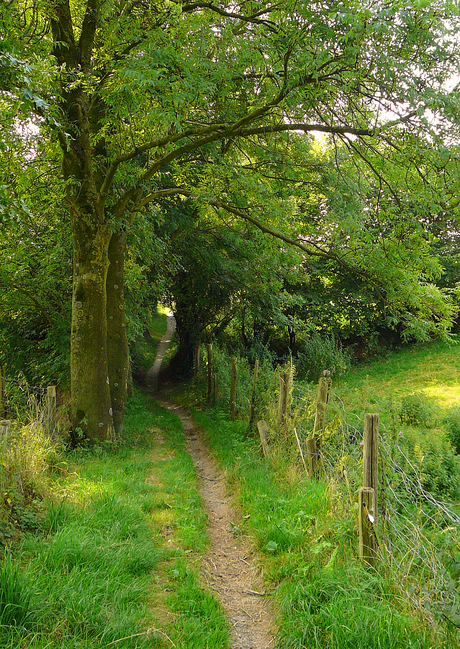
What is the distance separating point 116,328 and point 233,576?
20.2 feet

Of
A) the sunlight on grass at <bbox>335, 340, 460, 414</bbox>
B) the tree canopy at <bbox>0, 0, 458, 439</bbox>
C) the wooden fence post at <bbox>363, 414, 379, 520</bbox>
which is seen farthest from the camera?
the sunlight on grass at <bbox>335, 340, 460, 414</bbox>

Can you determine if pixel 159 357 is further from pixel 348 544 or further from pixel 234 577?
pixel 348 544

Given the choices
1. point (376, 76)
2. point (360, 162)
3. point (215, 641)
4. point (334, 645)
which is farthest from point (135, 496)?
point (360, 162)

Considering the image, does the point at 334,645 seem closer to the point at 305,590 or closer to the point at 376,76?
the point at 305,590

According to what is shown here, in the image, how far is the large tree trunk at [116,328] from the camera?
9398 millimetres

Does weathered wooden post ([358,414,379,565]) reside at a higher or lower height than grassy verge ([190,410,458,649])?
higher

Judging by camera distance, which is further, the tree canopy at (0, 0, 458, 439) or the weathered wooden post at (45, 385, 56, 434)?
the weathered wooden post at (45, 385, 56, 434)

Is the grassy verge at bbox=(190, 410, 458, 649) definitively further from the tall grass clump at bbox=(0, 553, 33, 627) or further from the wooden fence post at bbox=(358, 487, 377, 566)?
the tall grass clump at bbox=(0, 553, 33, 627)

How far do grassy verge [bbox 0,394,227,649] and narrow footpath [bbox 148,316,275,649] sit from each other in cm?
19

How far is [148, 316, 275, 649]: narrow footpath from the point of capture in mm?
3670

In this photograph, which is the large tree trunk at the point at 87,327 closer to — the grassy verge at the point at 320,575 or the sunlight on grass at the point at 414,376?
the grassy verge at the point at 320,575

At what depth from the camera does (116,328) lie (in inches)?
375

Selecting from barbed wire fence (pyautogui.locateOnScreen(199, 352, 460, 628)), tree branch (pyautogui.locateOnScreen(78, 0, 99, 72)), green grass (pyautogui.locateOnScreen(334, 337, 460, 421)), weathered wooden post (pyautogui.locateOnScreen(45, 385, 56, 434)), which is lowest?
green grass (pyautogui.locateOnScreen(334, 337, 460, 421))

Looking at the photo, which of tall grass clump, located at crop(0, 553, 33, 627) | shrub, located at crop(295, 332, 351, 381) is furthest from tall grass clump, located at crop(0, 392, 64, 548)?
shrub, located at crop(295, 332, 351, 381)
